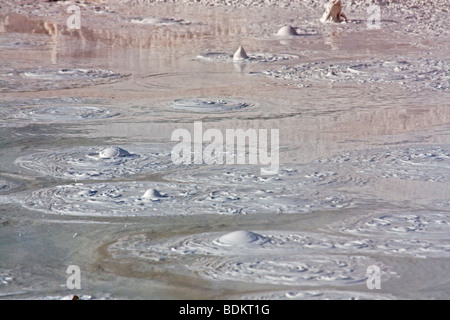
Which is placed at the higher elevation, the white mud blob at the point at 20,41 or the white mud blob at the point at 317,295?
Answer: the white mud blob at the point at 20,41

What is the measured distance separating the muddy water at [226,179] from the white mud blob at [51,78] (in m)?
0.02

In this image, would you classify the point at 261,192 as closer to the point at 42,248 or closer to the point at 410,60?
the point at 42,248

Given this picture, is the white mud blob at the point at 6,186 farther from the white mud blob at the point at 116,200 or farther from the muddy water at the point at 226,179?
the white mud blob at the point at 116,200

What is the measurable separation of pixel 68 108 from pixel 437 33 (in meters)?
5.48

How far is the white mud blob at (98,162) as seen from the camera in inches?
164

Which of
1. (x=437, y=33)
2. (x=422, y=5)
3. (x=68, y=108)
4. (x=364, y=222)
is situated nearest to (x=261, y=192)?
(x=364, y=222)

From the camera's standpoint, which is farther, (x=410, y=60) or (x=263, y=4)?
(x=263, y=4)

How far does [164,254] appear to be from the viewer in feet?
10.1

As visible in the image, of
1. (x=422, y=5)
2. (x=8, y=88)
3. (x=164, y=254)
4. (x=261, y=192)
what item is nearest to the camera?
(x=164, y=254)

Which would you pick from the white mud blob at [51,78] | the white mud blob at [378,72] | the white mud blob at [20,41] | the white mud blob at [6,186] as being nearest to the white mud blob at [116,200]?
the white mud blob at [6,186]

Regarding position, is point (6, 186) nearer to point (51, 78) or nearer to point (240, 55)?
point (51, 78)

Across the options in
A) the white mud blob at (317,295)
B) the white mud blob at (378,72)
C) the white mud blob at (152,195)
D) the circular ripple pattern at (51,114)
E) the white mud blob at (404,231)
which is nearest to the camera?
the white mud blob at (317,295)
